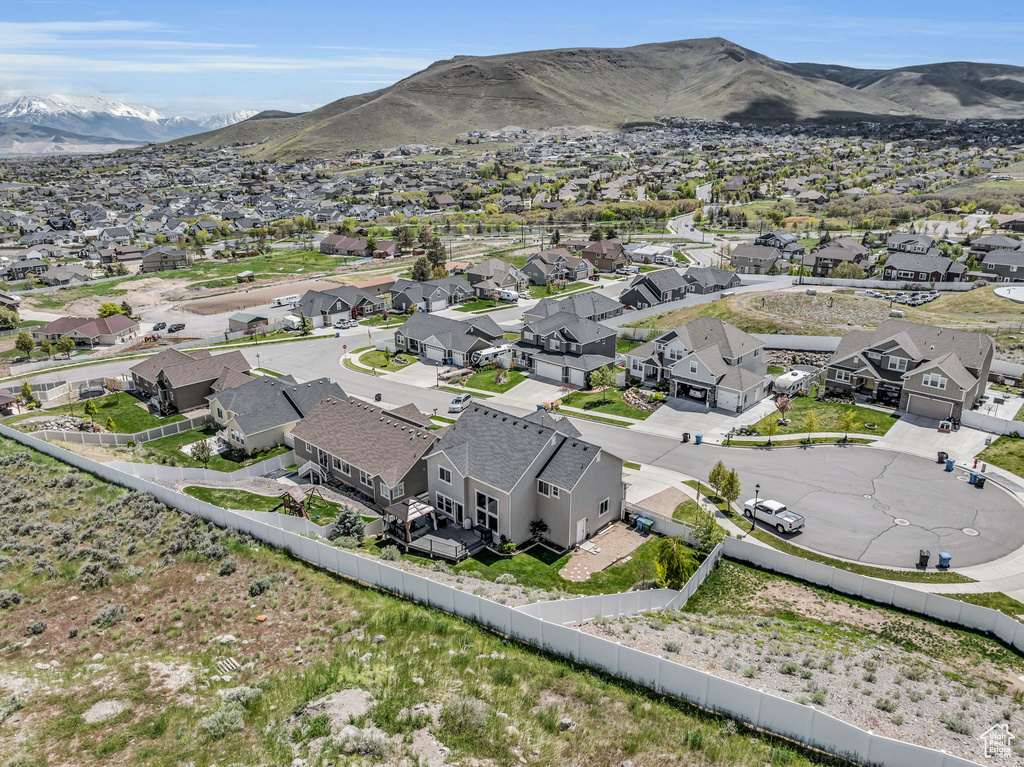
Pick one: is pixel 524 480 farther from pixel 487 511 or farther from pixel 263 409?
pixel 263 409

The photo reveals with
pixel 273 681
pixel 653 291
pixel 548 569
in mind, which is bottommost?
pixel 548 569

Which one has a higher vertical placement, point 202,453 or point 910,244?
point 910,244

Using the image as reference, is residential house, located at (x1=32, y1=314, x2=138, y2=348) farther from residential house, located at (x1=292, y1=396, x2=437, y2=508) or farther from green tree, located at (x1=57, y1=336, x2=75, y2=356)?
residential house, located at (x1=292, y1=396, x2=437, y2=508)

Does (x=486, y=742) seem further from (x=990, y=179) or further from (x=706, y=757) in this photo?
(x=990, y=179)

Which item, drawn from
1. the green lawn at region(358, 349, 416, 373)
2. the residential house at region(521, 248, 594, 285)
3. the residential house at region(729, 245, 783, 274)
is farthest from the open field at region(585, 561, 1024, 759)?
the residential house at region(729, 245, 783, 274)

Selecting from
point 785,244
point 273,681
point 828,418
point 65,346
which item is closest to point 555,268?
point 785,244
